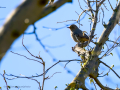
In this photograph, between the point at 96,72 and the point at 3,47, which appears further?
the point at 96,72

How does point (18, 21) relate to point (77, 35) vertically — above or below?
below

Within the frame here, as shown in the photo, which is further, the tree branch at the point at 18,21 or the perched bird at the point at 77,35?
the perched bird at the point at 77,35

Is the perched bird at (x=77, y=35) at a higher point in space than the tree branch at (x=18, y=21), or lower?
higher

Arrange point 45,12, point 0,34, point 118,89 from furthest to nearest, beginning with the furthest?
1. point 118,89
2. point 45,12
3. point 0,34

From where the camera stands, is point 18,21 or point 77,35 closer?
point 18,21

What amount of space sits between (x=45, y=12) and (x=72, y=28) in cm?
572

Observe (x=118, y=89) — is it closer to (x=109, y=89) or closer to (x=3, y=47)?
(x=109, y=89)

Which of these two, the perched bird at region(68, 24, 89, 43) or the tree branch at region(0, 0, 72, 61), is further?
the perched bird at region(68, 24, 89, 43)

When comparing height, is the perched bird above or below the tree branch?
above

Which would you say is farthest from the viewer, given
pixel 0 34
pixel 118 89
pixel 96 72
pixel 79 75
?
pixel 96 72

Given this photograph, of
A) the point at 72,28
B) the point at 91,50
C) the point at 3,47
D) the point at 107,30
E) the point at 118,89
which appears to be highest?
the point at 72,28

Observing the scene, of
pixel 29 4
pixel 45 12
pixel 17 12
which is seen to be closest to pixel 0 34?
pixel 17 12

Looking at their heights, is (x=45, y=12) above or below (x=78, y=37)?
below

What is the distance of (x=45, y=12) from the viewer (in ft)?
4.70
